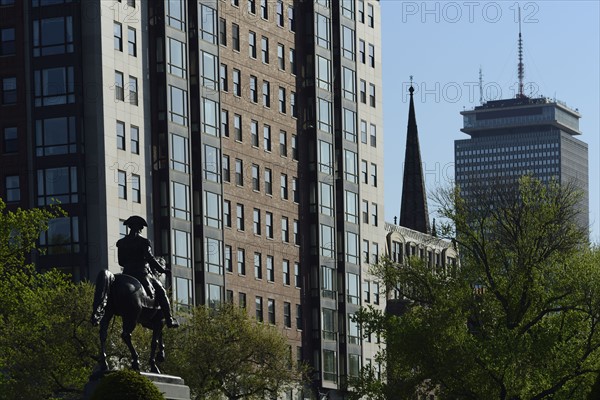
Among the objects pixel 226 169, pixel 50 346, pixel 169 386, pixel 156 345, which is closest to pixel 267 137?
pixel 226 169

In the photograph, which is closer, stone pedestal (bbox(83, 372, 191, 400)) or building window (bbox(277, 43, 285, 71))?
stone pedestal (bbox(83, 372, 191, 400))

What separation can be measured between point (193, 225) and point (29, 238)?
42063 mm

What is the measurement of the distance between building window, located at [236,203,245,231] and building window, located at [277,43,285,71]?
1298 cm

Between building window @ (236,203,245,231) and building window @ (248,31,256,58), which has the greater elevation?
building window @ (248,31,256,58)

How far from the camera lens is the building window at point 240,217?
419 ft

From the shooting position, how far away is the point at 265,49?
440 ft

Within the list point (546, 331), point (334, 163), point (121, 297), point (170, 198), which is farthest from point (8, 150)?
point (121, 297)

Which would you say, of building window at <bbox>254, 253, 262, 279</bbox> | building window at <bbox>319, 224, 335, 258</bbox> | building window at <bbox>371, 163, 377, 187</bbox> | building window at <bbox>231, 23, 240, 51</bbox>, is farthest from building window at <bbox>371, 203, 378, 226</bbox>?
building window at <bbox>231, 23, 240, 51</bbox>

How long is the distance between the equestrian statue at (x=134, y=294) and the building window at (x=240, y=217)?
74.0 meters

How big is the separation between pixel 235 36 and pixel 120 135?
57.8 feet

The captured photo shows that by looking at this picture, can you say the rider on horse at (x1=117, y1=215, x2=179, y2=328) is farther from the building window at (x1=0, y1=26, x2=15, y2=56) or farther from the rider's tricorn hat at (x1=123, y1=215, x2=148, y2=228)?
the building window at (x1=0, y1=26, x2=15, y2=56)

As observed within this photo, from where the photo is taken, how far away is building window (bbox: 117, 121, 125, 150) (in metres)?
115

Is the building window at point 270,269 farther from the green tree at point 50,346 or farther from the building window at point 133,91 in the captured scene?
the green tree at point 50,346

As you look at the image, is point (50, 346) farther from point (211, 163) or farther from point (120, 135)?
point (211, 163)
